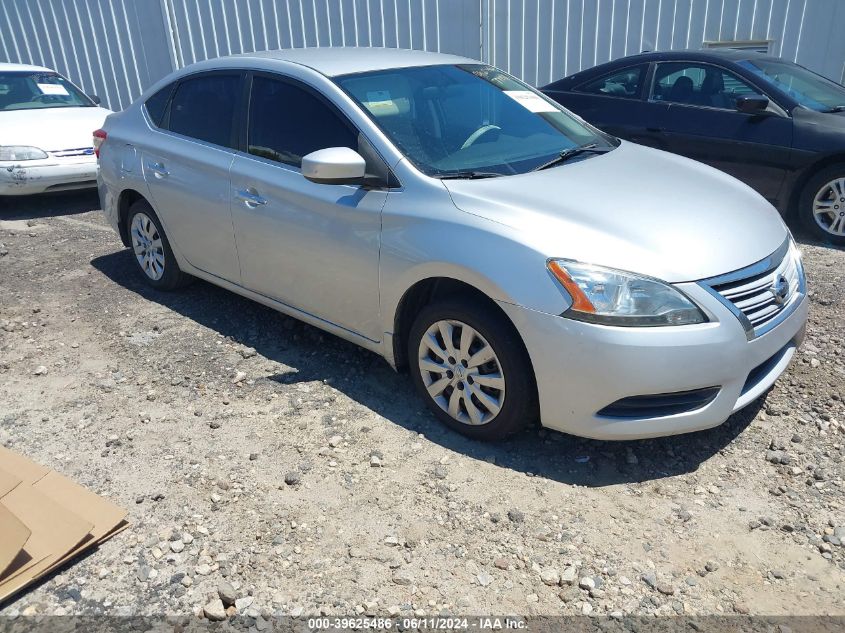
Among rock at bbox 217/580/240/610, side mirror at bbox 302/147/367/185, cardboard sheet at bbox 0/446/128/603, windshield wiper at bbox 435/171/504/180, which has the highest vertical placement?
side mirror at bbox 302/147/367/185

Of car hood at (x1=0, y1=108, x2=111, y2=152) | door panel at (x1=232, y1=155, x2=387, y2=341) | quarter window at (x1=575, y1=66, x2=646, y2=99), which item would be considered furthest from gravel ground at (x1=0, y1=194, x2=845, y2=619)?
car hood at (x1=0, y1=108, x2=111, y2=152)

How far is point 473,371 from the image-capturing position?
10.8 feet

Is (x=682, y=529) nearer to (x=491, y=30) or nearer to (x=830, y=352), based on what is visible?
(x=830, y=352)

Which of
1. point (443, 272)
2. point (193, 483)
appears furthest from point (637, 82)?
point (193, 483)

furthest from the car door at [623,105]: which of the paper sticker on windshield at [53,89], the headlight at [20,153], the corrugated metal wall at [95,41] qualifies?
the corrugated metal wall at [95,41]

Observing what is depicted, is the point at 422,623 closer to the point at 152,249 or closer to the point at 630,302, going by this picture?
the point at 630,302

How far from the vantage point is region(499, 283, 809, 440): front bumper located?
2.84 meters

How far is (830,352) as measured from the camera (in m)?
4.09

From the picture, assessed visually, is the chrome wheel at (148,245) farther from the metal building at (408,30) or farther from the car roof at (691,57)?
the metal building at (408,30)

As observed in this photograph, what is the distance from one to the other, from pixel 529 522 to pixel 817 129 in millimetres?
4660

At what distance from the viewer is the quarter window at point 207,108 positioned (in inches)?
173

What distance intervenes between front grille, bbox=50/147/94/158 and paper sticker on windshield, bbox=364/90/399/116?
17.2 ft

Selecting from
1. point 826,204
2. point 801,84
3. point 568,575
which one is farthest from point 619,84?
point 568,575

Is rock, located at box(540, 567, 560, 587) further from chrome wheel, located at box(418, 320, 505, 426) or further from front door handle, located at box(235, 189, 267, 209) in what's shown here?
front door handle, located at box(235, 189, 267, 209)
